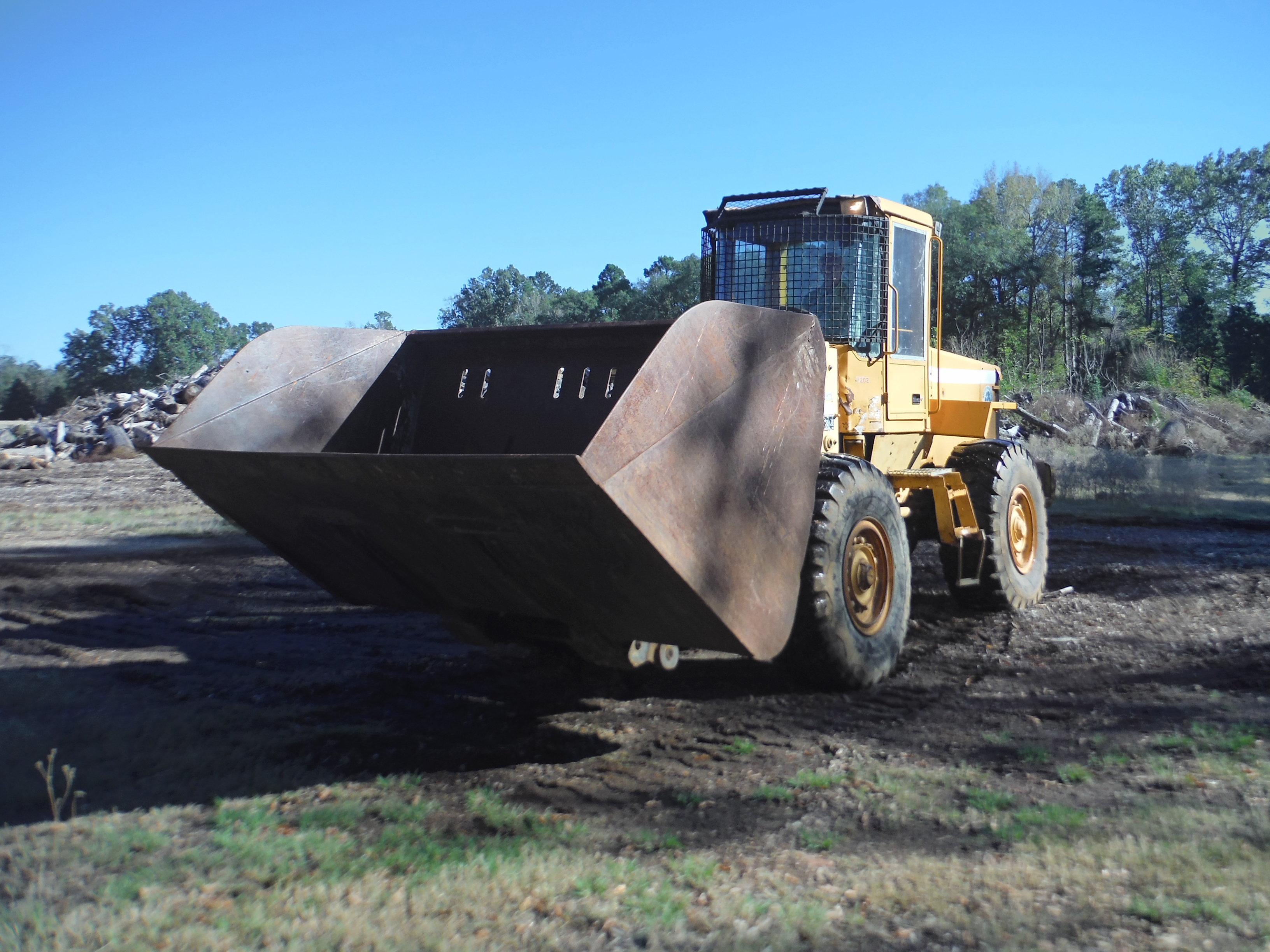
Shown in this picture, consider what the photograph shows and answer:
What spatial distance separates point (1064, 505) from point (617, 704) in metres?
13.3

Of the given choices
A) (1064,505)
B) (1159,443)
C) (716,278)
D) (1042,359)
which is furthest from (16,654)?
(1042,359)

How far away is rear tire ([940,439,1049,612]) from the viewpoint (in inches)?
320

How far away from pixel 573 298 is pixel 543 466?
5626 cm

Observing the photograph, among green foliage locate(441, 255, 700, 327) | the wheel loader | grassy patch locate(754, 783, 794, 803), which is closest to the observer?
the wheel loader

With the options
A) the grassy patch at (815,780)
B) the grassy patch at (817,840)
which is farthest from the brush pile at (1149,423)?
the grassy patch at (817,840)

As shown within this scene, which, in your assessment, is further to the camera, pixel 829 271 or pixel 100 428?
pixel 100 428

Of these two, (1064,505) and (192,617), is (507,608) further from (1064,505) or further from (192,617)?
(1064,505)

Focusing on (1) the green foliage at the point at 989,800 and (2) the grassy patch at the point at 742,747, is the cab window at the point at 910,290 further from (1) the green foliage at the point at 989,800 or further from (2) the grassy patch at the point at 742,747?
(1) the green foliage at the point at 989,800

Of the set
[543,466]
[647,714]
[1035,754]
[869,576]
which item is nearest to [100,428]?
[647,714]

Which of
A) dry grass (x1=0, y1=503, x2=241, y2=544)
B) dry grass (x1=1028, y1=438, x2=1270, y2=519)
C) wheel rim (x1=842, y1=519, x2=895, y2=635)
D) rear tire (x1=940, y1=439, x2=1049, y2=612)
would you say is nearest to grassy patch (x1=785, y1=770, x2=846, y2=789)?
wheel rim (x1=842, y1=519, x2=895, y2=635)

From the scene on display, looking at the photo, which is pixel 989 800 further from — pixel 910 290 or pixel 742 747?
pixel 910 290

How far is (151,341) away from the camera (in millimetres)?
67125

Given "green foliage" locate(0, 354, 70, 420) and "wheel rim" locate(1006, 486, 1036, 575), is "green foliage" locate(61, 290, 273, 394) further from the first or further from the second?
"wheel rim" locate(1006, 486, 1036, 575)

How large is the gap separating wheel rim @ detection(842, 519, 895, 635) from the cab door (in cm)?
141
